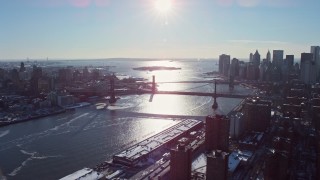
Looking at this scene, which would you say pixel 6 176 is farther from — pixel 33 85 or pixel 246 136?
pixel 33 85

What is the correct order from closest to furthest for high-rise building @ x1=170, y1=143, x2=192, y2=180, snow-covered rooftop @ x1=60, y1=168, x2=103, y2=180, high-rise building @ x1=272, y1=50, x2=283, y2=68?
high-rise building @ x1=170, y1=143, x2=192, y2=180 → snow-covered rooftop @ x1=60, y1=168, x2=103, y2=180 → high-rise building @ x1=272, y1=50, x2=283, y2=68

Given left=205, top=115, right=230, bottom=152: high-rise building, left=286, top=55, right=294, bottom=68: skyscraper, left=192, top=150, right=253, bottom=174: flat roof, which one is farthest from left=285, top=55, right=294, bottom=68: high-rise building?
left=205, top=115, right=230, bottom=152: high-rise building

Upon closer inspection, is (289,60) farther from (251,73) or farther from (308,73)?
(308,73)

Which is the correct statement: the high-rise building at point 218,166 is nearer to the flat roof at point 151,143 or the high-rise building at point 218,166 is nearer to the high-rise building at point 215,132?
the flat roof at point 151,143

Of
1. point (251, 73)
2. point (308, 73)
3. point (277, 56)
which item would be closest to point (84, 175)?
point (308, 73)

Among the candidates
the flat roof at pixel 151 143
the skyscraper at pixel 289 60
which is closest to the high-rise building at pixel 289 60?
the skyscraper at pixel 289 60

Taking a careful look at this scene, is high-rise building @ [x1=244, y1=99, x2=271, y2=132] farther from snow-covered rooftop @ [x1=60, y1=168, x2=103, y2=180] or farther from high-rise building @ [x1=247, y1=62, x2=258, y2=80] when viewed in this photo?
high-rise building @ [x1=247, y1=62, x2=258, y2=80]

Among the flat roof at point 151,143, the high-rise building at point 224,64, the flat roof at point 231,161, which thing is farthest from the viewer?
the high-rise building at point 224,64
